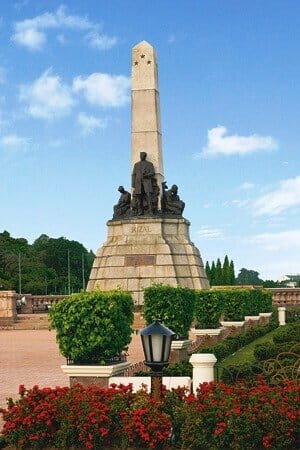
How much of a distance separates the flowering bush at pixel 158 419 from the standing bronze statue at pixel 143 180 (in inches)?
1043

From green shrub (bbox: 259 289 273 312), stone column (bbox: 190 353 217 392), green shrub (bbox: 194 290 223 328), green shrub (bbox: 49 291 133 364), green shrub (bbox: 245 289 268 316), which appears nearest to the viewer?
stone column (bbox: 190 353 217 392)

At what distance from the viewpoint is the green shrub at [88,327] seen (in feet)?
42.5

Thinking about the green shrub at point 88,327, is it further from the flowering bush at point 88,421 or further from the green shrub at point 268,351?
the green shrub at point 268,351

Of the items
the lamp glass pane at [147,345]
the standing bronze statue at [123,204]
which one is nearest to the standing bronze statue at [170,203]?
the standing bronze statue at [123,204]

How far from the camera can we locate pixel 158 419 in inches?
359

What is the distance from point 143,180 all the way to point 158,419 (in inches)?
1078

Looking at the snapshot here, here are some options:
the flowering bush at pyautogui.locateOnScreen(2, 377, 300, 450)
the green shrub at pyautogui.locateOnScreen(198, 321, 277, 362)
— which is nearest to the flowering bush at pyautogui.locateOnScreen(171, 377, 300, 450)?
the flowering bush at pyautogui.locateOnScreen(2, 377, 300, 450)

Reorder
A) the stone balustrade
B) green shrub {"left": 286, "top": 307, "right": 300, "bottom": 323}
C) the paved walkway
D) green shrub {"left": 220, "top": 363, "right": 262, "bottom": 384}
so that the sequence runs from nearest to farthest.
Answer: green shrub {"left": 220, "top": 363, "right": 262, "bottom": 384} → the paved walkway → green shrub {"left": 286, "top": 307, "right": 300, "bottom": 323} → the stone balustrade

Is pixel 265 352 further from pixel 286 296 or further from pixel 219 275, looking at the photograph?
pixel 219 275

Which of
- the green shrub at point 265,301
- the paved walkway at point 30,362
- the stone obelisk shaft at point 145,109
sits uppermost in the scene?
the stone obelisk shaft at point 145,109

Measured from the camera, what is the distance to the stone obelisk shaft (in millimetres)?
36875

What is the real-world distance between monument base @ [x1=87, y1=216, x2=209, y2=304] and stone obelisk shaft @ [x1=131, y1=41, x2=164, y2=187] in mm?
Answer: 2386

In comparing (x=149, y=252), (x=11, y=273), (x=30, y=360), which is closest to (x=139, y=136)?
(x=149, y=252)

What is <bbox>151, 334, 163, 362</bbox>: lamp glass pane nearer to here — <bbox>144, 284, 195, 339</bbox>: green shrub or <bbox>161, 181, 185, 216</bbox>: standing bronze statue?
<bbox>144, 284, 195, 339</bbox>: green shrub
